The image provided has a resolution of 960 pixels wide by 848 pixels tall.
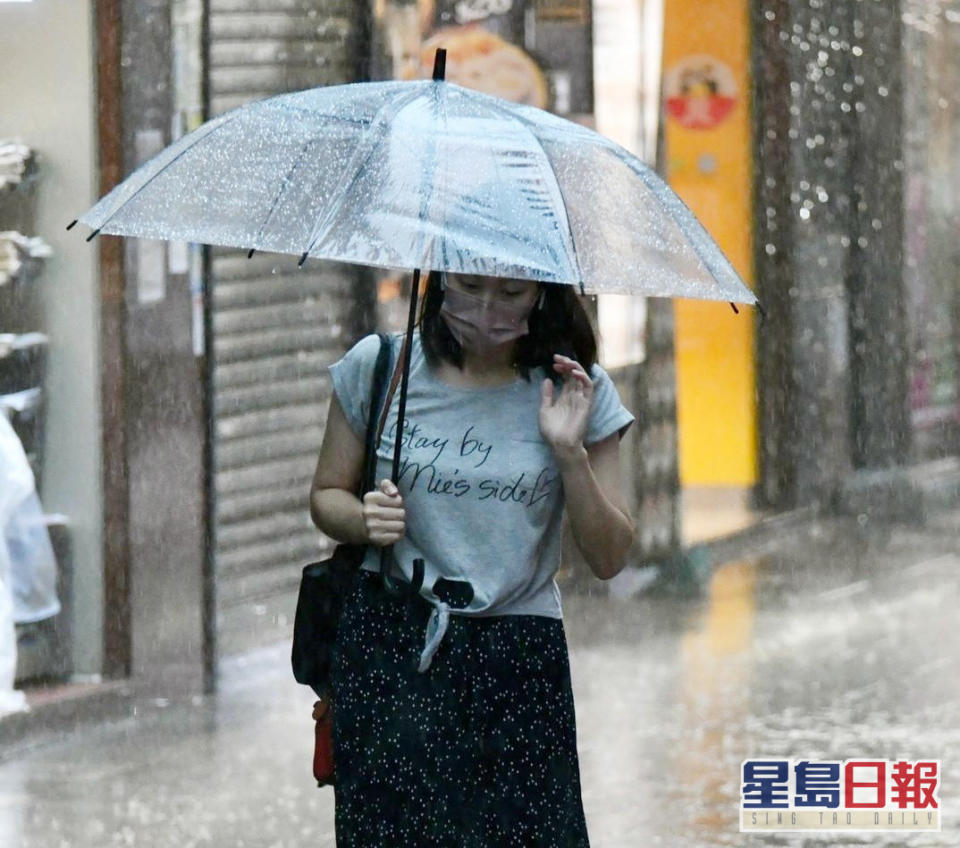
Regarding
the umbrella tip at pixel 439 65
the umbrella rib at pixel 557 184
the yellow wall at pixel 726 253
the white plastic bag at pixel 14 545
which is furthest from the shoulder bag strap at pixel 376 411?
the yellow wall at pixel 726 253

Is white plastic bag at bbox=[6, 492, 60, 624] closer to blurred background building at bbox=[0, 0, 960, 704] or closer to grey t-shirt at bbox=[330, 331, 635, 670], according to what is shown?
blurred background building at bbox=[0, 0, 960, 704]

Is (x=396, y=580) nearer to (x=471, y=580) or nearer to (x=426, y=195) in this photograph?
(x=471, y=580)

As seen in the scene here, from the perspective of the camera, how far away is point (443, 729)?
3516mm

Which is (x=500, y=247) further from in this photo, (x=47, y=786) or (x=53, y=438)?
(x=53, y=438)

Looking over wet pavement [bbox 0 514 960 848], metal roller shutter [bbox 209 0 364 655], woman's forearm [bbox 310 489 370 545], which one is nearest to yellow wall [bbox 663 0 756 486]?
wet pavement [bbox 0 514 960 848]

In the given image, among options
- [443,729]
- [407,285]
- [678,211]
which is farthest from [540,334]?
[407,285]

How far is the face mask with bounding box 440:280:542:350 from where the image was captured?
11.4 feet

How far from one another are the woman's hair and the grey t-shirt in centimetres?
3

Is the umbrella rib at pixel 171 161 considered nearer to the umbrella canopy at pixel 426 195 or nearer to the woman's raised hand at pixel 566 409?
the umbrella canopy at pixel 426 195

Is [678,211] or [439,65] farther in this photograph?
[678,211]

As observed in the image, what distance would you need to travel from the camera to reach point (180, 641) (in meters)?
7.71

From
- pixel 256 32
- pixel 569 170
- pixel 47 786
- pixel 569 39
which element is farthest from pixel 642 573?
pixel 569 170

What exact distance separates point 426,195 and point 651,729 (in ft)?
13.6

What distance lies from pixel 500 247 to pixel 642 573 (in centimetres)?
723
